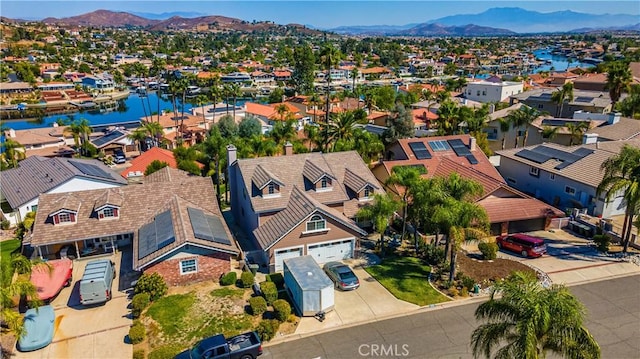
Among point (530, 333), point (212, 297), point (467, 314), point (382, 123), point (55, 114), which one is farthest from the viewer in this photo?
point (55, 114)

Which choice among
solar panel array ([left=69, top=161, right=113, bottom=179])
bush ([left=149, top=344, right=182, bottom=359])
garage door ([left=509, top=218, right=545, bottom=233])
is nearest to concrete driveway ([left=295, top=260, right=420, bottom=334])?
bush ([left=149, top=344, right=182, bottom=359])

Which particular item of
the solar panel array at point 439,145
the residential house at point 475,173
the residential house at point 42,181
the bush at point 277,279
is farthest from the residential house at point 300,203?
the residential house at point 42,181

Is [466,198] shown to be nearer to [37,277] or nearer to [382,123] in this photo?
[37,277]

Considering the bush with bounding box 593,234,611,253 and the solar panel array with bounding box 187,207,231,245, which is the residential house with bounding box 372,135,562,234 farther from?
the solar panel array with bounding box 187,207,231,245

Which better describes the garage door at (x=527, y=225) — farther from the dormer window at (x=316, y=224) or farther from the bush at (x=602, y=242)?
the dormer window at (x=316, y=224)

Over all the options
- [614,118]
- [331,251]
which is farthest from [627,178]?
[614,118]

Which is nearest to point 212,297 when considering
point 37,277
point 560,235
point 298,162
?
point 37,277
